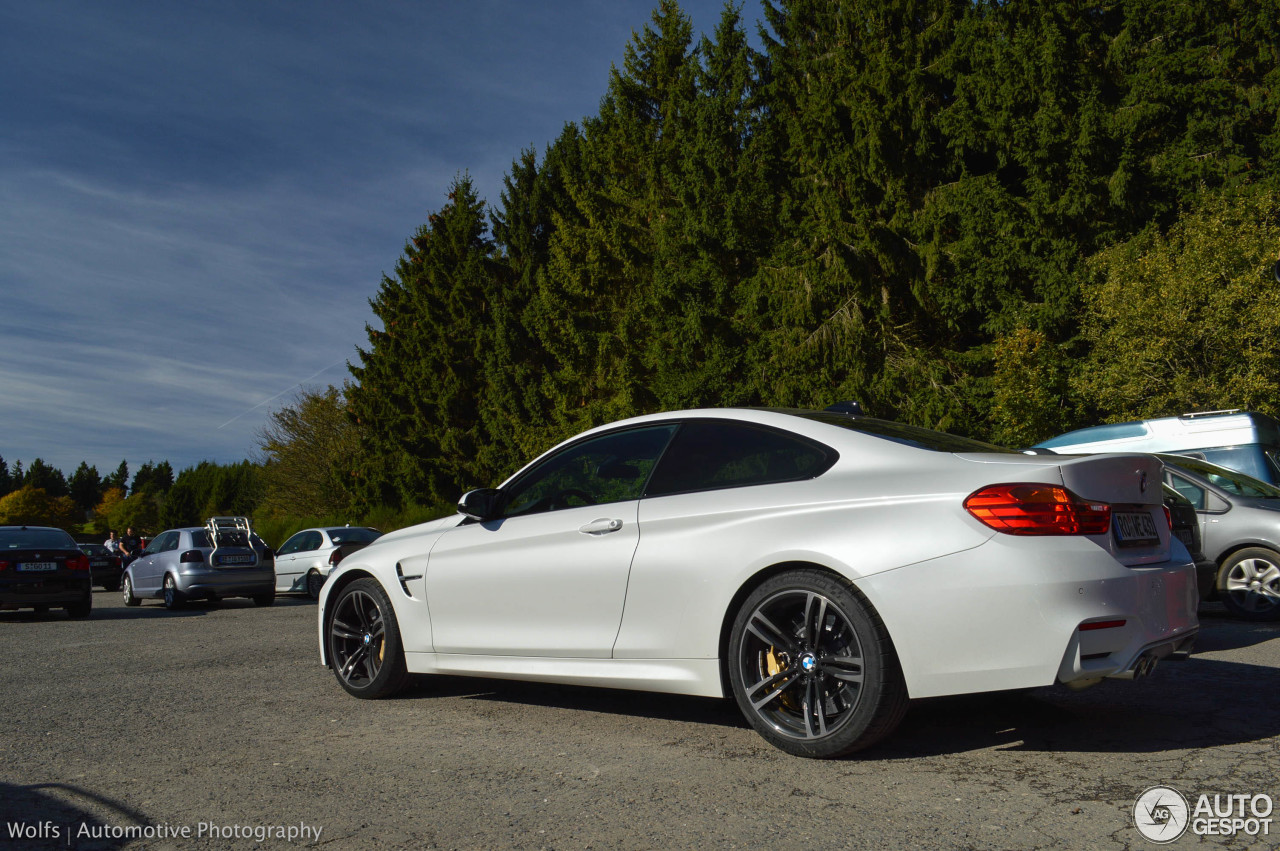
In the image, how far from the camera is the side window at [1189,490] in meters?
9.81

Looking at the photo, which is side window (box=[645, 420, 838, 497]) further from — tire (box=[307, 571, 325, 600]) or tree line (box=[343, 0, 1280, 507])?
tree line (box=[343, 0, 1280, 507])

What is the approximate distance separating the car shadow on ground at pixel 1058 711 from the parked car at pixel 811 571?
41 cm

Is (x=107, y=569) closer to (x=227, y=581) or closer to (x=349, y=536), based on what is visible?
(x=349, y=536)

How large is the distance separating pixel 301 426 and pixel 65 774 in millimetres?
49693

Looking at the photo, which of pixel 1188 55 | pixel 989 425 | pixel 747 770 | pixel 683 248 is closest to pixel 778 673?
pixel 747 770

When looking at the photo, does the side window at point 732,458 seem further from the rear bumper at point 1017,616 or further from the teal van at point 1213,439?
the teal van at point 1213,439

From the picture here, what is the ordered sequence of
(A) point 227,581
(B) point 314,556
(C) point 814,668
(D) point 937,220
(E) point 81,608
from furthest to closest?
(D) point 937,220
(B) point 314,556
(A) point 227,581
(E) point 81,608
(C) point 814,668

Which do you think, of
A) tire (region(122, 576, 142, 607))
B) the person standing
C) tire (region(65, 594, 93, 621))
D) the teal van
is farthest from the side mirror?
the person standing

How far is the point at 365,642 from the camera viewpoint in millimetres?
5723

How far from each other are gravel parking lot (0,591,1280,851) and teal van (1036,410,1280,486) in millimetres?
6956

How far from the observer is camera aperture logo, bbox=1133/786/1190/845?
298 cm

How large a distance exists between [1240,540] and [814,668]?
7.78m

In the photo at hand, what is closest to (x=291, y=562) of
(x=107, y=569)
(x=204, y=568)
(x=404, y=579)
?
(x=204, y=568)

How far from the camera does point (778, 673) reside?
3.98m
